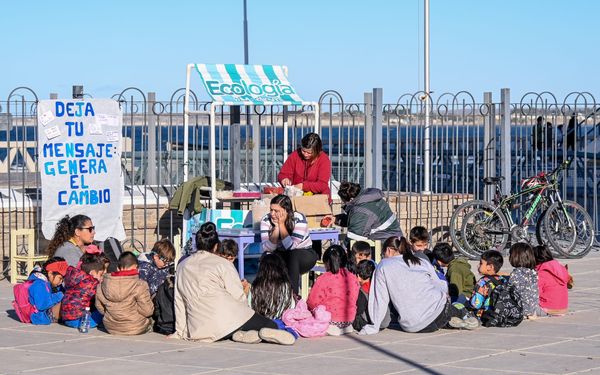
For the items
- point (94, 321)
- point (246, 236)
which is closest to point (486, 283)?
point (246, 236)

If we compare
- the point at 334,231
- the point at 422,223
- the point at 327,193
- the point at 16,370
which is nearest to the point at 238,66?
the point at 327,193

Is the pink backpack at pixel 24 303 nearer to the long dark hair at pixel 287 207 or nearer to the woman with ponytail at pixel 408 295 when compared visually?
the long dark hair at pixel 287 207

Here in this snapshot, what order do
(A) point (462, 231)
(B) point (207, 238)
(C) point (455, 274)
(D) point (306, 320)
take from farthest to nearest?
(A) point (462, 231), (C) point (455, 274), (D) point (306, 320), (B) point (207, 238)

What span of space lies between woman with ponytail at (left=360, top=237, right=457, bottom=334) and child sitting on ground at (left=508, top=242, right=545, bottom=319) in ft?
3.04

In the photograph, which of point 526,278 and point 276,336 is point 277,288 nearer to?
point 276,336

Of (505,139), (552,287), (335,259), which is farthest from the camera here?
(505,139)

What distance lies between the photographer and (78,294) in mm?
10492

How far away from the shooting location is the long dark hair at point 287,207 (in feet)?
35.9

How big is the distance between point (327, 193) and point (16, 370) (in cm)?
553

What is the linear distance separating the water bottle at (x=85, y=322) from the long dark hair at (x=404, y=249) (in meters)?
2.77

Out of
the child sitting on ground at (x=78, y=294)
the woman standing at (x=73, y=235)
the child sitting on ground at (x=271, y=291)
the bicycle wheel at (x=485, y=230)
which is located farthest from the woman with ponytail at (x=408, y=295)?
the bicycle wheel at (x=485, y=230)

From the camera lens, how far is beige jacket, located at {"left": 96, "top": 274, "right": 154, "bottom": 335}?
391 inches

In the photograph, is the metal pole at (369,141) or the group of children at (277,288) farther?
the metal pole at (369,141)

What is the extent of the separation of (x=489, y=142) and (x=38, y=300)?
842 cm
